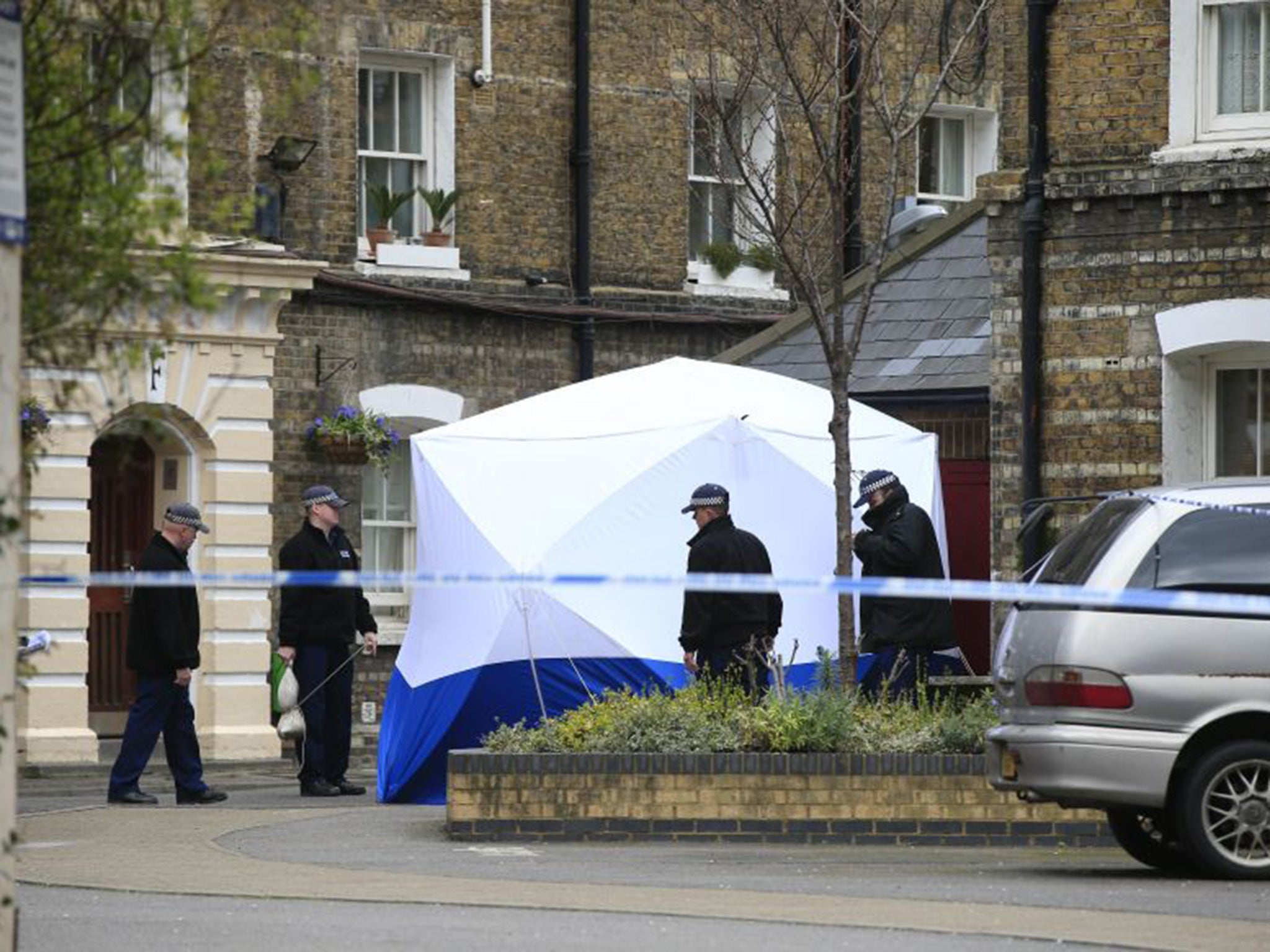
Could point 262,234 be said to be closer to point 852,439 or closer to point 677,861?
point 852,439

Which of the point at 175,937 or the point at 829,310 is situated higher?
the point at 829,310

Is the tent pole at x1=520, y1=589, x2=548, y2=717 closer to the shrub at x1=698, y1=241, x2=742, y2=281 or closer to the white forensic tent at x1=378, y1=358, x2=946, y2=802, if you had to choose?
the white forensic tent at x1=378, y1=358, x2=946, y2=802

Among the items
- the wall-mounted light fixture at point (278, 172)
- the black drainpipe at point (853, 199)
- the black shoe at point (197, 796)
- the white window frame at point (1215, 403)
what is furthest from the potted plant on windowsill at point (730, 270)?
the black shoe at point (197, 796)

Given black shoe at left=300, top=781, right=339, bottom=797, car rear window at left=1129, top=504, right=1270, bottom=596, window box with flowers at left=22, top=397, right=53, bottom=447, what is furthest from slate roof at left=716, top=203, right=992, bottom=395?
car rear window at left=1129, top=504, right=1270, bottom=596

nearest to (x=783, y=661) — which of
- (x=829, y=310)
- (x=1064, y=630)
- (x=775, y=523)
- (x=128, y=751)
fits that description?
(x=775, y=523)

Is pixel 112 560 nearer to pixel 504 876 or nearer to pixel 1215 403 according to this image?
pixel 1215 403

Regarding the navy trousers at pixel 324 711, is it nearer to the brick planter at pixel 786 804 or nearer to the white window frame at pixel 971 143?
the brick planter at pixel 786 804

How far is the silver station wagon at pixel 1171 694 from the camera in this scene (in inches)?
502

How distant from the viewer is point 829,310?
20.5 metres

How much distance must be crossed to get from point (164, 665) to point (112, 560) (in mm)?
7929

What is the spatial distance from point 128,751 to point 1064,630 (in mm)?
7475

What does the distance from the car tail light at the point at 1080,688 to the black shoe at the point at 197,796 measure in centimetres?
726

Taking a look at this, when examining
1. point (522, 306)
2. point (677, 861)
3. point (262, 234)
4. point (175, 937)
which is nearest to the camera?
point (175, 937)

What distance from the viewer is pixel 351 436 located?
26344 mm
